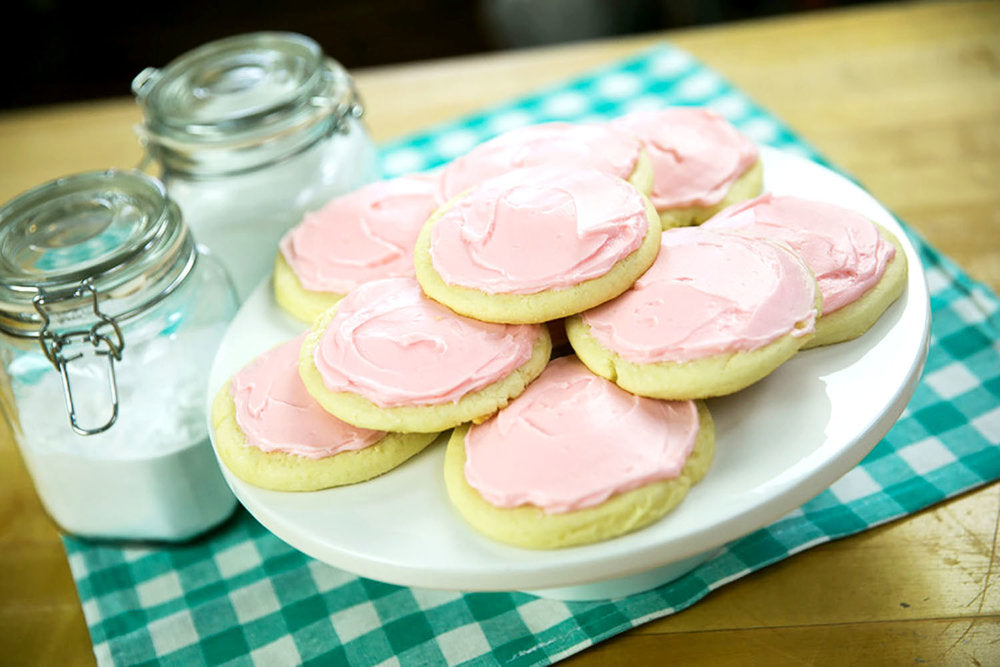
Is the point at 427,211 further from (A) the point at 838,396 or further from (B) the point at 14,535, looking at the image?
(B) the point at 14,535

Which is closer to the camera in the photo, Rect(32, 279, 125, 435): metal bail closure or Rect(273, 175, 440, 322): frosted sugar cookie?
Rect(32, 279, 125, 435): metal bail closure

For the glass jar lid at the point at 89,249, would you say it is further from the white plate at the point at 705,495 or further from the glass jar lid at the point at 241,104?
the white plate at the point at 705,495

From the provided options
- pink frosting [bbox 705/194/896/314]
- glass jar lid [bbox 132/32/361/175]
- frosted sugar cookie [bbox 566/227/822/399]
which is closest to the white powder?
glass jar lid [bbox 132/32/361/175]

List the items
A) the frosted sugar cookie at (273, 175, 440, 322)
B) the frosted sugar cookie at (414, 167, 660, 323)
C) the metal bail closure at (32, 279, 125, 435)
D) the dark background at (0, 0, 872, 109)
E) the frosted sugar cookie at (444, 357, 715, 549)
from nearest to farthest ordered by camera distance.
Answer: the frosted sugar cookie at (444, 357, 715, 549), the frosted sugar cookie at (414, 167, 660, 323), the metal bail closure at (32, 279, 125, 435), the frosted sugar cookie at (273, 175, 440, 322), the dark background at (0, 0, 872, 109)

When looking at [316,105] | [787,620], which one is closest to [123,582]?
[316,105]

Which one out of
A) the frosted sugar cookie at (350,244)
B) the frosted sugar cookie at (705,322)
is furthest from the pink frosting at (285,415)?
the frosted sugar cookie at (705,322)

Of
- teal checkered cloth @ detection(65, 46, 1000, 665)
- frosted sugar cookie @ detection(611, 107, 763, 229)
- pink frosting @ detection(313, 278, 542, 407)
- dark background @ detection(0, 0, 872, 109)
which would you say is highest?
frosted sugar cookie @ detection(611, 107, 763, 229)

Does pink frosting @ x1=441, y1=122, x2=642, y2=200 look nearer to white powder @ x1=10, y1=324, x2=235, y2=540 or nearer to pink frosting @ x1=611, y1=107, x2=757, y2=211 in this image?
pink frosting @ x1=611, y1=107, x2=757, y2=211
